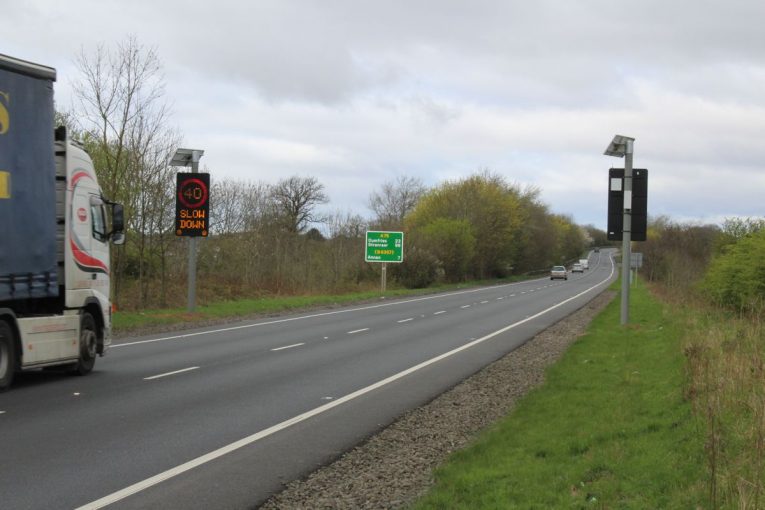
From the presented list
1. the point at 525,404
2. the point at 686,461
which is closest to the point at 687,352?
the point at 525,404

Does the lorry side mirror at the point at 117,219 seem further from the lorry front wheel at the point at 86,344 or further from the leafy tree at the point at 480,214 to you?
the leafy tree at the point at 480,214

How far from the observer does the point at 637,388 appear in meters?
10.6

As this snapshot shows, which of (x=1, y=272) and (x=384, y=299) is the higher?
(x=1, y=272)

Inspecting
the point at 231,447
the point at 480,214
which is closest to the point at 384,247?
the point at 480,214

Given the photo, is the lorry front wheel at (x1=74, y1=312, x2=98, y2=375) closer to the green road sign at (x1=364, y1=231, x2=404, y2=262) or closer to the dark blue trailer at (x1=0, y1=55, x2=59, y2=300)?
the dark blue trailer at (x1=0, y1=55, x2=59, y2=300)

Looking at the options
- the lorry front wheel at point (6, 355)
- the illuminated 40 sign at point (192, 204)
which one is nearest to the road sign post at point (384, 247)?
the illuminated 40 sign at point (192, 204)

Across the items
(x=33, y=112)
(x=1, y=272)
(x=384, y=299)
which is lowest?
(x=384, y=299)

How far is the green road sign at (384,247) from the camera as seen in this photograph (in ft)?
163

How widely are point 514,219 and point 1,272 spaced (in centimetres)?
7823

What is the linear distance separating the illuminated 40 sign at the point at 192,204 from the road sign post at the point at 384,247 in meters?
23.4

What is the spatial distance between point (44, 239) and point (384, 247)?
38.7 m

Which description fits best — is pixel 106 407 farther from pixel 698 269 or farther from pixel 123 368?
pixel 698 269

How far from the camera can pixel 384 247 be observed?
50000 millimetres

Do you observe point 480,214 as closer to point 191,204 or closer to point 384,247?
point 384,247
